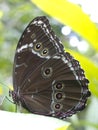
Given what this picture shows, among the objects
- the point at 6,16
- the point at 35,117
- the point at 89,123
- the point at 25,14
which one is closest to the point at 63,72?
the point at 89,123

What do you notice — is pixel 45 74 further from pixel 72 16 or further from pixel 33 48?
pixel 72 16

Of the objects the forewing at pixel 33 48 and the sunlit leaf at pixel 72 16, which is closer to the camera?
the sunlit leaf at pixel 72 16

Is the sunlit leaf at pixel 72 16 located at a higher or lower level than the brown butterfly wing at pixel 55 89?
higher

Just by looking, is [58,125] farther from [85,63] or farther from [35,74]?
[35,74]

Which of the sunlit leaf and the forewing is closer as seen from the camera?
the sunlit leaf
